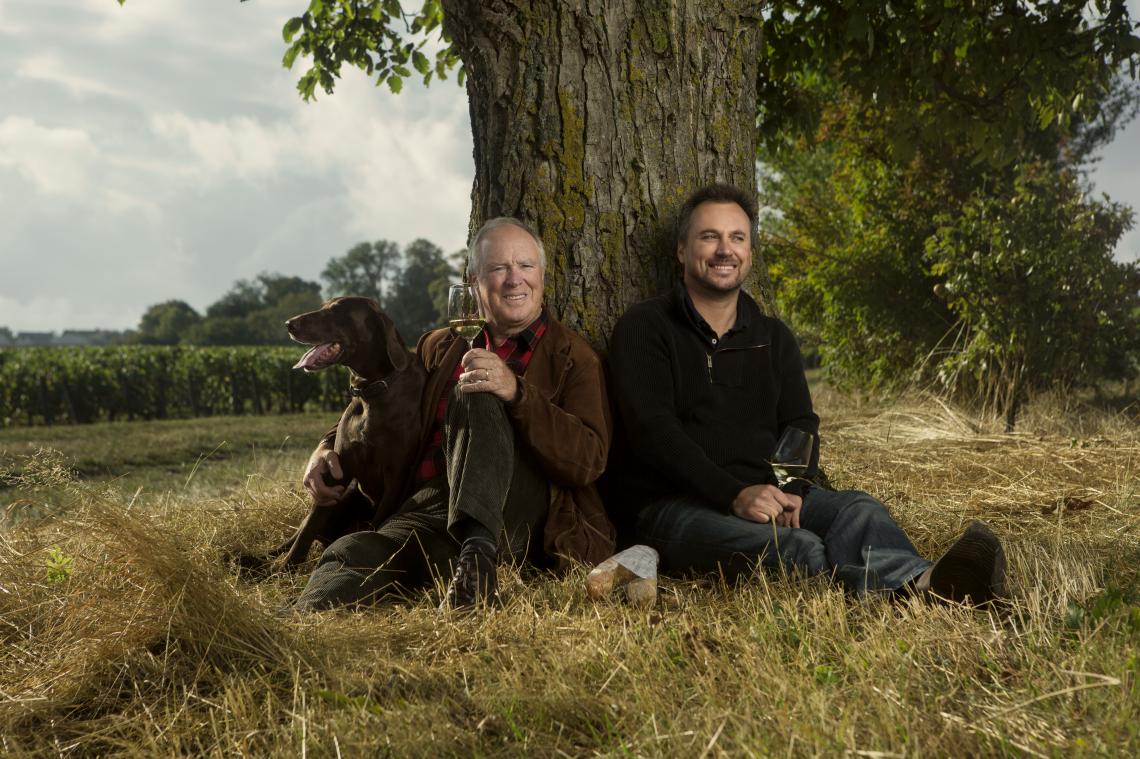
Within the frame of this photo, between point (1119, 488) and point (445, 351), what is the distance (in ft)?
14.1

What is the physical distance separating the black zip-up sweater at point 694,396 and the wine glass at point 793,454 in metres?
0.40

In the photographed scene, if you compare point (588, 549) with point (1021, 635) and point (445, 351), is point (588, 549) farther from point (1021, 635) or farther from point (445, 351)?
point (1021, 635)

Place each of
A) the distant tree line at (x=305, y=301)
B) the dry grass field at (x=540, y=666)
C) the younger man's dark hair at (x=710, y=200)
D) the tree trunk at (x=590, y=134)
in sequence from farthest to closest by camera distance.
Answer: the distant tree line at (x=305, y=301) < the tree trunk at (x=590, y=134) < the younger man's dark hair at (x=710, y=200) < the dry grass field at (x=540, y=666)

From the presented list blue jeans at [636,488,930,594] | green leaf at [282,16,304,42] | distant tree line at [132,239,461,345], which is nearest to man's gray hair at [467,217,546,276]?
blue jeans at [636,488,930,594]

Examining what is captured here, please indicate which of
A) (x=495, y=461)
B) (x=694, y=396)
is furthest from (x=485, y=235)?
(x=694, y=396)

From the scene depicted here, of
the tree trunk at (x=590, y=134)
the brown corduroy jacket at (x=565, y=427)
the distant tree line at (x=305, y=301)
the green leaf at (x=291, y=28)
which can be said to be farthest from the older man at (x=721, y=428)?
the distant tree line at (x=305, y=301)

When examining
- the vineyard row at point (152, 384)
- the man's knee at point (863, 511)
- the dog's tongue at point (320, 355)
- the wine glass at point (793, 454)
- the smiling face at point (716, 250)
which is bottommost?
the vineyard row at point (152, 384)

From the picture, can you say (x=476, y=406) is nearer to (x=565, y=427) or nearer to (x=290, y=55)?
(x=565, y=427)

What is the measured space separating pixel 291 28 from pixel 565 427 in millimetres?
6602

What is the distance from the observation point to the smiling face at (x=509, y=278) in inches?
Answer: 156

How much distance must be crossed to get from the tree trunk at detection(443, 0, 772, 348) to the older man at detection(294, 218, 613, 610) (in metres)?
0.56

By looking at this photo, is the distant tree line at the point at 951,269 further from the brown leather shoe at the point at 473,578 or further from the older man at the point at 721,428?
the brown leather shoe at the point at 473,578

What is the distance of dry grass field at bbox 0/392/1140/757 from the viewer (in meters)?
2.27

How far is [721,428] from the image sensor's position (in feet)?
13.7
